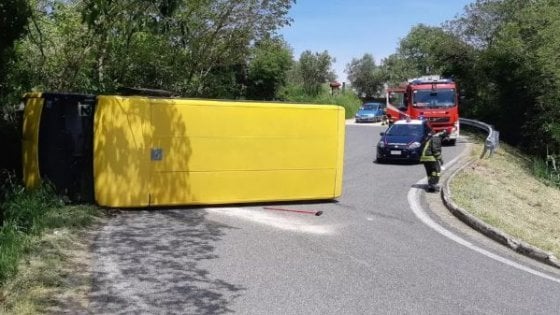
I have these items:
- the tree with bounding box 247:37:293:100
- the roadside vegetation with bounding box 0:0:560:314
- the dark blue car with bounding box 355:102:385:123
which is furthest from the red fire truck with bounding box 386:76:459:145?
the tree with bounding box 247:37:293:100

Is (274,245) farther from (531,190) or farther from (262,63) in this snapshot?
(262,63)

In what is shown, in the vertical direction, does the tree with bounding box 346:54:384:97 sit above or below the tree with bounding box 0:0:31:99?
above

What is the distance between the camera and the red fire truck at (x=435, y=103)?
26.4 m

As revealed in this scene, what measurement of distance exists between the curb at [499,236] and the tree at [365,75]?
74.8m

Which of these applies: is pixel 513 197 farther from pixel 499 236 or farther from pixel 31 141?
pixel 31 141

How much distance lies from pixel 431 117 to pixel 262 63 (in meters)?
24.8

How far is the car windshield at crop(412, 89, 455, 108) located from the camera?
2688 centimetres

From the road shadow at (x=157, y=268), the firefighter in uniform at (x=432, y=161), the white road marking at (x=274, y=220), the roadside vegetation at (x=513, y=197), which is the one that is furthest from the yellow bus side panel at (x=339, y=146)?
the road shadow at (x=157, y=268)

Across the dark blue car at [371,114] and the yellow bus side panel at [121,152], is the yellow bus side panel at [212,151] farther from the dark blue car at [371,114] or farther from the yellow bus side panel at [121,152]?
the dark blue car at [371,114]

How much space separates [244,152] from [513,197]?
28.4 ft

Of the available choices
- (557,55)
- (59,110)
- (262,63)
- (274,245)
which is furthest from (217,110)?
(262,63)

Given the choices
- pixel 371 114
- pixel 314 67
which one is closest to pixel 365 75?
pixel 314 67

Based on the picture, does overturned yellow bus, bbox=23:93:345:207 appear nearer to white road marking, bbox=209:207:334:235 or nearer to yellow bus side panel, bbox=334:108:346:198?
yellow bus side panel, bbox=334:108:346:198

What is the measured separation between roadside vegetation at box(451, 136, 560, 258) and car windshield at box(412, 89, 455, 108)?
11.7ft
